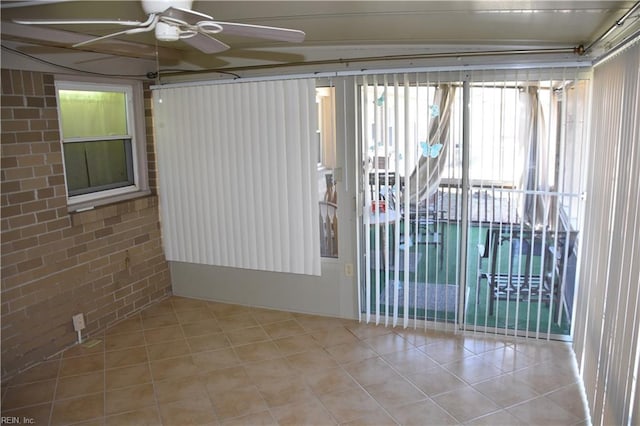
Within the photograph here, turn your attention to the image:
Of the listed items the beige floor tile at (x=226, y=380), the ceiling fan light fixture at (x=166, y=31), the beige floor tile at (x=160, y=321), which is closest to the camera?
the ceiling fan light fixture at (x=166, y=31)

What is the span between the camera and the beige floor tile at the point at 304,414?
2.95 meters

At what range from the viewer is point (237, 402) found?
10.4 feet

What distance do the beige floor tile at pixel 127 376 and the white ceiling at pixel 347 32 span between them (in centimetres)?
221

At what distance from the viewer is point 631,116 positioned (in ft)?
7.47

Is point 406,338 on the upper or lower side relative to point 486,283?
lower

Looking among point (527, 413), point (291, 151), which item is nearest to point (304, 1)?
point (291, 151)

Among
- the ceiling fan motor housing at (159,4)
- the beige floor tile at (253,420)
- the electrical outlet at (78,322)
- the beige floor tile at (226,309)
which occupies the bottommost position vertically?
the beige floor tile at (253,420)

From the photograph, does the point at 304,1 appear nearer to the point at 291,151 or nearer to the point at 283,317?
the point at 291,151

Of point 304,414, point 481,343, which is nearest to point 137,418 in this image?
point 304,414

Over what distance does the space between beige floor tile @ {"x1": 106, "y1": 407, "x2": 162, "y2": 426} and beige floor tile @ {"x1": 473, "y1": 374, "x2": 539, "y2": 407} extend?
202 cm

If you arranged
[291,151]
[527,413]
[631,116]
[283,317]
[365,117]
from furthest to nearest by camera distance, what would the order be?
[283,317]
[291,151]
[365,117]
[527,413]
[631,116]

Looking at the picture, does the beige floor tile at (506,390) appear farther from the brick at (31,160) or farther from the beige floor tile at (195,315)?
the brick at (31,160)

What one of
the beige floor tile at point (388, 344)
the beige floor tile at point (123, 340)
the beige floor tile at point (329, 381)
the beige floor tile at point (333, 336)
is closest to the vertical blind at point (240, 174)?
the beige floor tile at point (333, 336)

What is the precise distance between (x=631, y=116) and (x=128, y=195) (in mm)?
3913
